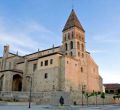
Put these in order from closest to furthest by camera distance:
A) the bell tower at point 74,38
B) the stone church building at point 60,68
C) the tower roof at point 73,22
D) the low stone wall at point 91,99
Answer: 1. the low stone wall at point 91,99
2. the stone church building at point 60,68
3. the bell tower at point 74,38
4. the tower roof at point 73,22

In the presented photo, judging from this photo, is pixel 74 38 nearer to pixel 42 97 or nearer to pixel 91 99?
pixel 91 99

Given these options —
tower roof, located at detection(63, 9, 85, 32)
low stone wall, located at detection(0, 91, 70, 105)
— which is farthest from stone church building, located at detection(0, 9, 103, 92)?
low stone wall, located at detection(0, 91, 70, 105)

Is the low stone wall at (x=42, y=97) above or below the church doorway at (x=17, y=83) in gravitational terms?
below

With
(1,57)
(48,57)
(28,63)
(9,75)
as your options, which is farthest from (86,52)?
(1,57)

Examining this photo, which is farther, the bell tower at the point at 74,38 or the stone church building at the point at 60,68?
the bell tower at the point at 74,38

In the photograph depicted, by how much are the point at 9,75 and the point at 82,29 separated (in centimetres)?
2520

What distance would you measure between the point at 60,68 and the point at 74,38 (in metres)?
10.9

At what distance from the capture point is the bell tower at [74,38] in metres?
55.0

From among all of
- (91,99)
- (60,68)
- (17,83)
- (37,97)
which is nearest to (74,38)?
(60,68)

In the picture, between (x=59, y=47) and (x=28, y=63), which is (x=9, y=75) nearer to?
(x=28, y=63)

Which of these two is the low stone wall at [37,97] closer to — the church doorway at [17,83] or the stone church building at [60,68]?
the stone church building at [60,68]

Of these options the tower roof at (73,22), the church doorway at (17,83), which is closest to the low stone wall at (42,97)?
the church doorway at (17,83)

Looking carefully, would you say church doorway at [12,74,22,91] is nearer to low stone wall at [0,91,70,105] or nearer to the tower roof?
low stone wall at [0,91,70,105]

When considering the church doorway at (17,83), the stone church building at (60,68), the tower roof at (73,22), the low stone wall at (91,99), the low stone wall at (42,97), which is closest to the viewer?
the low stone wall at (42,97)
